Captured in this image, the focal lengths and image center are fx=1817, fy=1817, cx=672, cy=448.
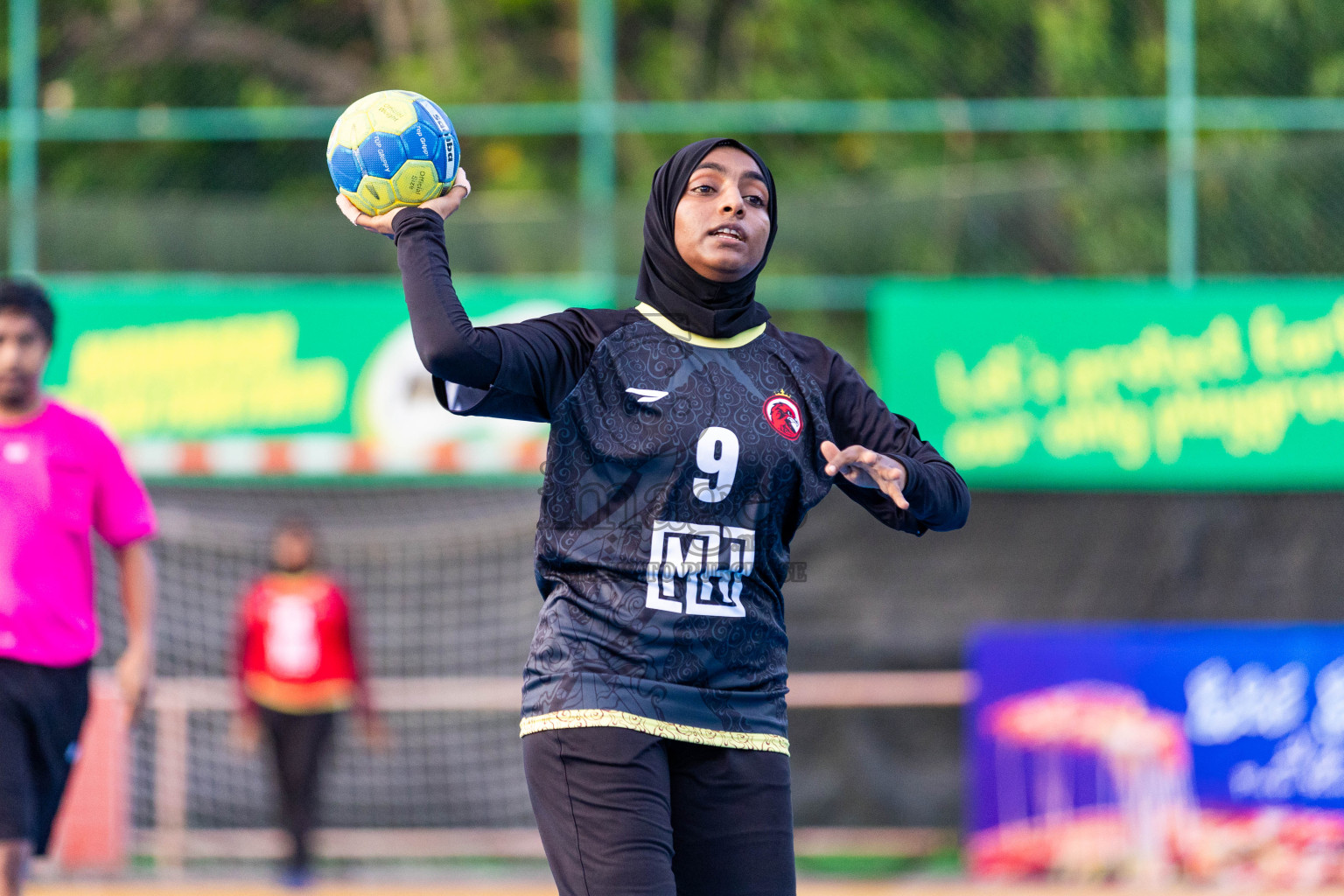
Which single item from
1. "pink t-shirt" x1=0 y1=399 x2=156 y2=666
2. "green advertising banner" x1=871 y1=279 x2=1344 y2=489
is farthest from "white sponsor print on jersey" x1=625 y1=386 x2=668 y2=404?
"green advertising banner" x1=871 y1=279 x2=1344 y2=489

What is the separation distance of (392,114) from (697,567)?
1.13 m

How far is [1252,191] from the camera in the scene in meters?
11.2

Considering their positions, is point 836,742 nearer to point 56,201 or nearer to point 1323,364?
point 1323,364

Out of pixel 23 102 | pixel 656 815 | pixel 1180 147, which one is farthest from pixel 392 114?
pixel 23 102

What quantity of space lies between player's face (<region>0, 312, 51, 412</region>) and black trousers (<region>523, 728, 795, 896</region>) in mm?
2617

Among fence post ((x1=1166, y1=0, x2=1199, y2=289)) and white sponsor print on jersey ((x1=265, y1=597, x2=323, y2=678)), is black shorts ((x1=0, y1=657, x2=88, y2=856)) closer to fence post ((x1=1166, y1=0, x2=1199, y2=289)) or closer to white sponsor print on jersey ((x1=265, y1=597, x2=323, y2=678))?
white sponsor print on jersey ((x1=265, y1=597, x2=323, y2=678))

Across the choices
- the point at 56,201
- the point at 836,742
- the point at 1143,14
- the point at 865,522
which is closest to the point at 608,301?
the point at 865,522

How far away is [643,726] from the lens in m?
3.44

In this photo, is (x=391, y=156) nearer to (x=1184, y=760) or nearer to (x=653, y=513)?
(x=653, y=513)

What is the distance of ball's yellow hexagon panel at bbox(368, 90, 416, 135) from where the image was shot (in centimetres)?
365

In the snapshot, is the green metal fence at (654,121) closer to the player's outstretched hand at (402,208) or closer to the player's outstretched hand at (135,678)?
the player's outstretched hand at (135,678)

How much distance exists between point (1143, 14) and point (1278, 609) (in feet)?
16.2

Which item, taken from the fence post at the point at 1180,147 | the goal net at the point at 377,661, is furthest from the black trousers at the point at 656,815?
the fence post at the point at 1180,147

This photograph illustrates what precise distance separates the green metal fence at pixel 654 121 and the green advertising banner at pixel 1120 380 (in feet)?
3.20
